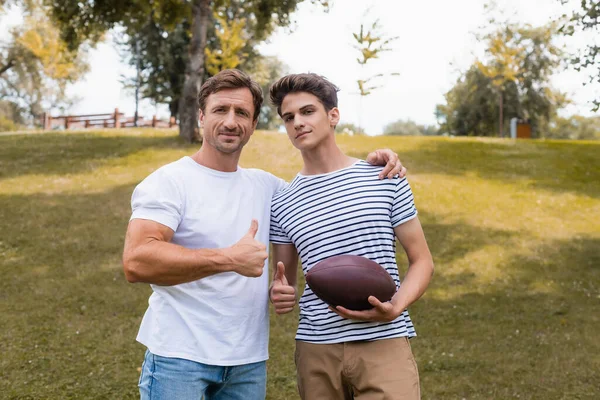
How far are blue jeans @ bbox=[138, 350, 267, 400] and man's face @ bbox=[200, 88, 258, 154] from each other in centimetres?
103

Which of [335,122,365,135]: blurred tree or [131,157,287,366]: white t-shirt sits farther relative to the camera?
[335,122,365,135]: blurred tree

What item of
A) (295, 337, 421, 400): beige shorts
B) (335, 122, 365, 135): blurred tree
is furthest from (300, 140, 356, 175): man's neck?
(335, 122, 365, 135): blurred tree

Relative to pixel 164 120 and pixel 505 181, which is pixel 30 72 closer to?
pixel 164 120

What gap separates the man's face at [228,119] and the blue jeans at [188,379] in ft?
3.39

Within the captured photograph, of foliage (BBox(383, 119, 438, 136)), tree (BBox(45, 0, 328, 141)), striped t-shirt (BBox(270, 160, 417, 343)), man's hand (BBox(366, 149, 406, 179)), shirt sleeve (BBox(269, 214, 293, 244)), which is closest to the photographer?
striped t-shirt (BBox(270, 160, 417, 343))

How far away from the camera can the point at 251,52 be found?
32812 millimetres

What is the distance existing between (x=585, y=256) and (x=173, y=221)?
10.0m

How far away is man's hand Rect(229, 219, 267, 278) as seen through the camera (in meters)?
2.73

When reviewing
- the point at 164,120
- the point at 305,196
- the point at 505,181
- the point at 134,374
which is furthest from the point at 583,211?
the point at 164,120

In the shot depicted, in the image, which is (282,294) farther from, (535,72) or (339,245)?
(535,72)

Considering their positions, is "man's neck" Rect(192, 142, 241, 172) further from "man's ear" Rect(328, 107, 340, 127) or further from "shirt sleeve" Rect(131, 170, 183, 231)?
"man's ear" Rect(328, 107, 340, 127)

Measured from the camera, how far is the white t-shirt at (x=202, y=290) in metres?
2.86

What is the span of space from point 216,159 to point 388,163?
873mm

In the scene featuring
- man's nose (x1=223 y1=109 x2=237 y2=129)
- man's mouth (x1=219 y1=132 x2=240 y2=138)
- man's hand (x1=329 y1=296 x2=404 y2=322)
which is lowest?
man's hand (x1=329 y1=296 x2=404 y2=322)
